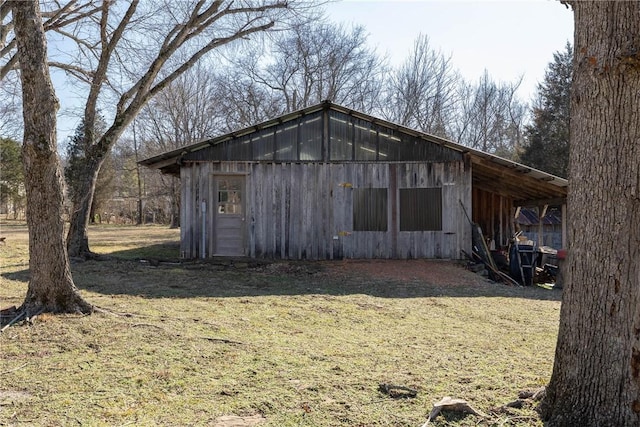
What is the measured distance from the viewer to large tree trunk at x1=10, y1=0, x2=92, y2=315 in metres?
5.28

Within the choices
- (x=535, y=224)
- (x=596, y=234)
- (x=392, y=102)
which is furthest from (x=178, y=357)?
(x=392, y=102)

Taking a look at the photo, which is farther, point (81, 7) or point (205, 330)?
point (81, 7)

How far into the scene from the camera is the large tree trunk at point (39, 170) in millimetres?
5277

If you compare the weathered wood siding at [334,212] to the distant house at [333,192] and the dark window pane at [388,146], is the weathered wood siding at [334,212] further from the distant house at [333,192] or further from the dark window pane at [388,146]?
the dark window pane at [388,146]

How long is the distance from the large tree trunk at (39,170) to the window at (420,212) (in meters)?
8.46

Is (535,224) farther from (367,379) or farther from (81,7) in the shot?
(367,379)

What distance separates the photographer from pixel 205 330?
202 inches

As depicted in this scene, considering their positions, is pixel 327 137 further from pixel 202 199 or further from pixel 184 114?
pixel 184 114

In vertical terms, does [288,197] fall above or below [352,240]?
above

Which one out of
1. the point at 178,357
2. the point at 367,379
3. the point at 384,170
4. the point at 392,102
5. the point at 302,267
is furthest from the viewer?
the point at 392,102

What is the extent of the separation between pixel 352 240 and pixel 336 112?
332 cm

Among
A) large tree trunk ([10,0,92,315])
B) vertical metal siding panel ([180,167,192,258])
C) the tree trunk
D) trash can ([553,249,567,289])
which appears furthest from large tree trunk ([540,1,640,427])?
the tree trunk

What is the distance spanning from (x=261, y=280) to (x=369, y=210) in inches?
151

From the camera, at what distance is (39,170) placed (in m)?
5.31
